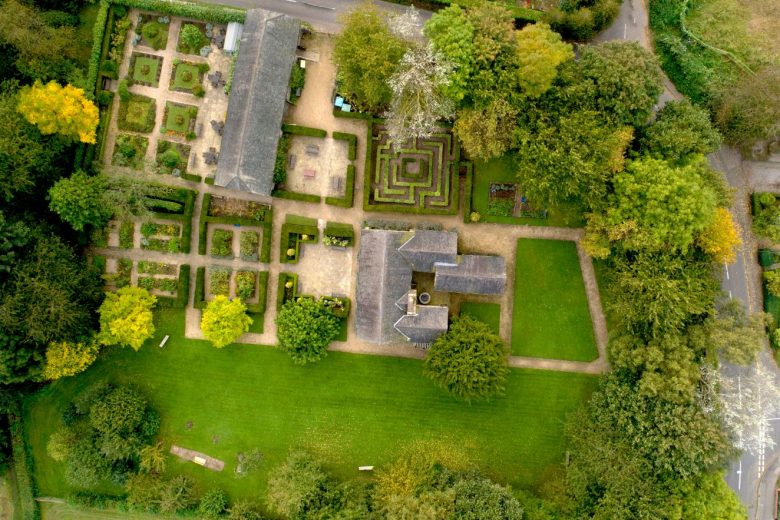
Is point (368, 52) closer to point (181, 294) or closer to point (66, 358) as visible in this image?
point (181, 294)

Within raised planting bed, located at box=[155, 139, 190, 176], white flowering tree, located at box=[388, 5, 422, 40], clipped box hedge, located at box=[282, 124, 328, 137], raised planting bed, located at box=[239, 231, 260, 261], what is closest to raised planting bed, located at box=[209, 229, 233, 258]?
raised planting bed, located at box=[239, 231, 260, 261]

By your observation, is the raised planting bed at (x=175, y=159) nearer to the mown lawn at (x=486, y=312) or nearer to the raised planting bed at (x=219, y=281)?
the raised planting bed at (x=219, y=281)

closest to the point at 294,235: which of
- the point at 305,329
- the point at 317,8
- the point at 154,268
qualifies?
the point at 305,329

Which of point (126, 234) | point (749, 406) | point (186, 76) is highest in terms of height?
point (186, 76)

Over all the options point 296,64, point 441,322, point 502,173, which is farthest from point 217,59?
point 441,322

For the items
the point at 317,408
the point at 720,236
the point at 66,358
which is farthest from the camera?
the point at 317,408

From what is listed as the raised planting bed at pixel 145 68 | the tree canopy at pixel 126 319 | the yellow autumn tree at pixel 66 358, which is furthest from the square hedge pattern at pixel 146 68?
the yellow autumn tree at pixel 66 358
